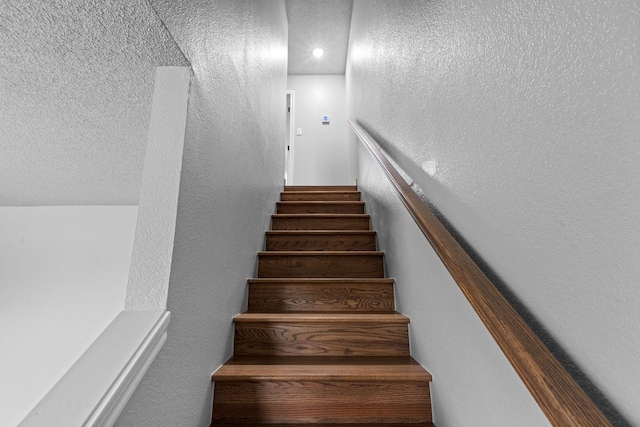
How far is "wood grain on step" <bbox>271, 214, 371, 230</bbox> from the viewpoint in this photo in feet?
8.55

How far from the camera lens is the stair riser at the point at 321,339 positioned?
143 cm

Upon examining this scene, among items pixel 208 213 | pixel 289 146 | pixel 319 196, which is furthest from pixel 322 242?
pixel 289 146

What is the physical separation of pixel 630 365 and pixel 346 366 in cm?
101

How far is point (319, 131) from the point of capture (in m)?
4.81

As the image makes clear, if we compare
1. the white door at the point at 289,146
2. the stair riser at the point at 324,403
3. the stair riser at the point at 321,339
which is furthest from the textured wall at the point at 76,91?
the white door at the point at 289,146

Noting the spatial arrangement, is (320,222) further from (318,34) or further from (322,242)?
(318,34)

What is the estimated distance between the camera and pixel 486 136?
75 cm

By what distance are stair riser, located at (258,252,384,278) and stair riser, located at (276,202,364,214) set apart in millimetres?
924

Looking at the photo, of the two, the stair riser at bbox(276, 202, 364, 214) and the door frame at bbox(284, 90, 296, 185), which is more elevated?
the door frame at bbox(284, 90, 296, 185)

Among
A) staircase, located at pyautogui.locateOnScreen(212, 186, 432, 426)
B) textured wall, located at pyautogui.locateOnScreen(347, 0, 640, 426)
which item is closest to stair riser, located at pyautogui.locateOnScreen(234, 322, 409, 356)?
staircase, located at pyautogui.locateOnScreen(212, 186, 432, 426)

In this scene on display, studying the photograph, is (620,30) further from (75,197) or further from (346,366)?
(75,197)

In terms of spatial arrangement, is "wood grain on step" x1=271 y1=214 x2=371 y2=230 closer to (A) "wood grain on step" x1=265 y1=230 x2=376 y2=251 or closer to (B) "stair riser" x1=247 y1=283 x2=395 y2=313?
(A) "wood grain on step" x1=265 y1=230 x2=376 y2=251

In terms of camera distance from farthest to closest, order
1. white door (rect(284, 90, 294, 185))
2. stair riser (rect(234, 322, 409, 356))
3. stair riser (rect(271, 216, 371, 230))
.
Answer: white door (rect(284, 90, 294, 185)) → stair riser (rect(271, 216, 371, 230)) → stair riser (rect(234, 322, 409, 356))

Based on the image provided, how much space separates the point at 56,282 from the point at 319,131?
11.9 ft
